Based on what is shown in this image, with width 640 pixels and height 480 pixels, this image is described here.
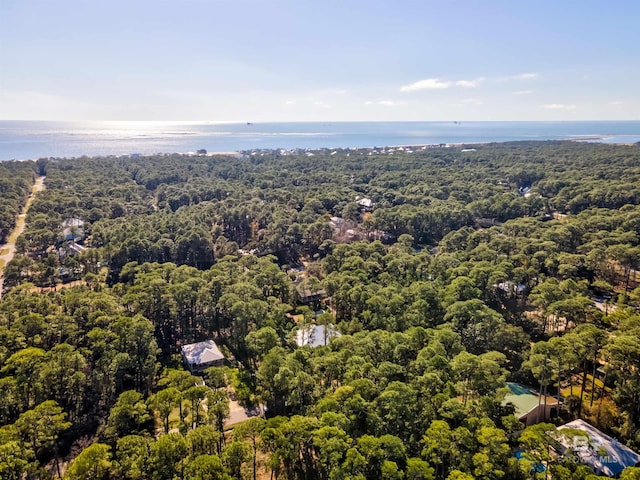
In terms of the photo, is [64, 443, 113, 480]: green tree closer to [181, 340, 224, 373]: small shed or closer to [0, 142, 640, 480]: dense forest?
[0, 142, 640, 480]: dense forest

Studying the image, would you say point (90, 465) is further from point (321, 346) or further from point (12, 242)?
point (12, 242)

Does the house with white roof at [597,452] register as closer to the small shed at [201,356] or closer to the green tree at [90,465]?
the green tree at [90,465]

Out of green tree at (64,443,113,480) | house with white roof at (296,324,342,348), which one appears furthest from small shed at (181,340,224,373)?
green tree at (64,443,113,480)

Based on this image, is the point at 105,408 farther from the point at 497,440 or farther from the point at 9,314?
the point at 497,440

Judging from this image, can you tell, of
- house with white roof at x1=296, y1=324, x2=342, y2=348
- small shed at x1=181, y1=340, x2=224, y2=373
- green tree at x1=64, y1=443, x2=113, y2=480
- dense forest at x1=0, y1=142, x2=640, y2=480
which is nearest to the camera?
green tree at x1=64, y1=443, x2=113, y2=480

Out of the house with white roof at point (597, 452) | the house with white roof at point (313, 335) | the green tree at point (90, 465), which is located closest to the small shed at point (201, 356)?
the house with white roof at point (313, 335)

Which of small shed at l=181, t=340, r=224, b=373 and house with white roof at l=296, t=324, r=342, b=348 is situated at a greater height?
house with white roof at l=296, t=324, r=342, b=348
